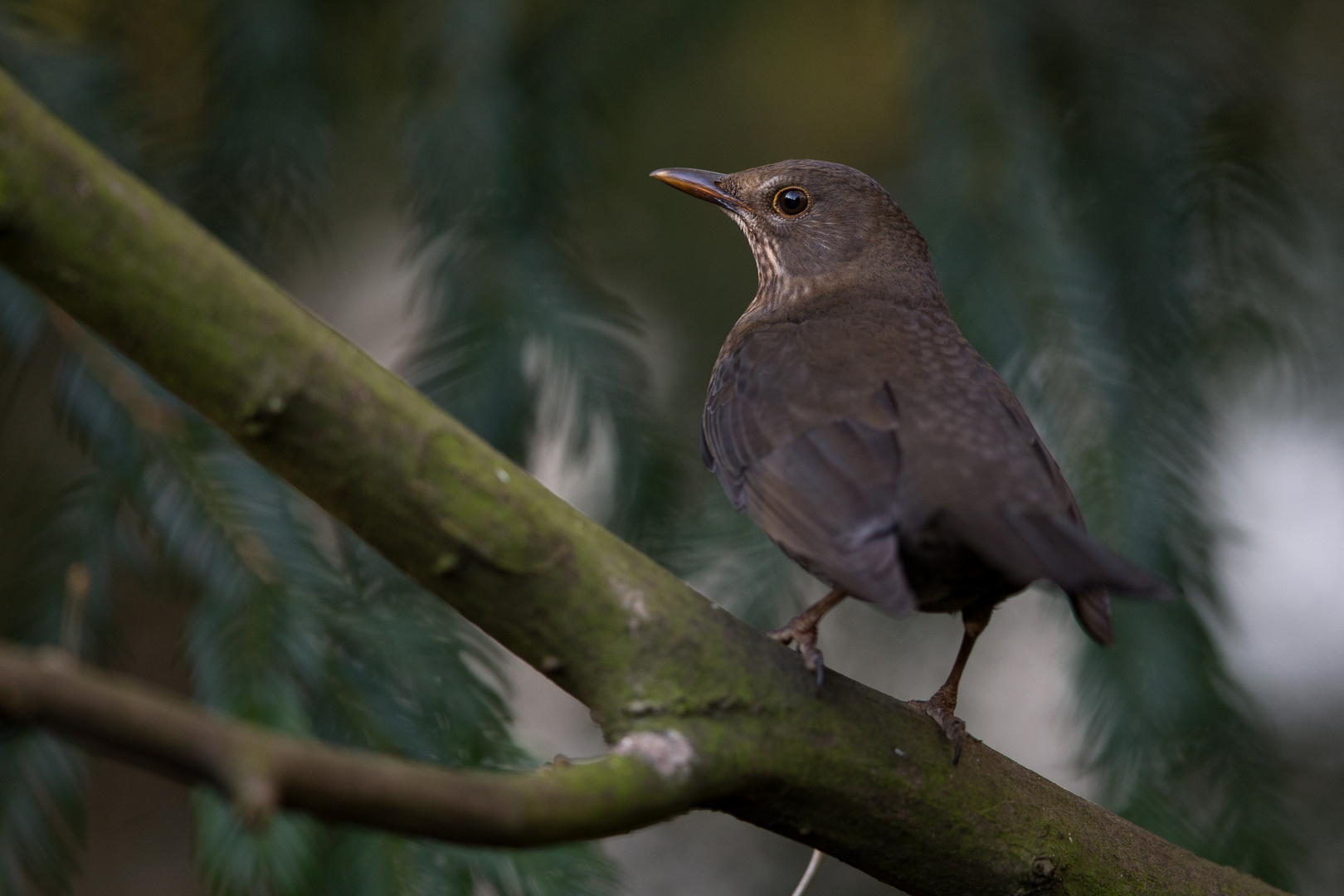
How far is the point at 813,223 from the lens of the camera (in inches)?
114

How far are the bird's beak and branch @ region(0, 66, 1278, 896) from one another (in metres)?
1.64

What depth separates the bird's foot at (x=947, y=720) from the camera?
65.8 inches

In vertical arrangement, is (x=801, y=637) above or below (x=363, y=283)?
below

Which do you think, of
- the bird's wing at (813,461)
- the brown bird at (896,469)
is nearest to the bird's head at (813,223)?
the brown bird at (896,469)

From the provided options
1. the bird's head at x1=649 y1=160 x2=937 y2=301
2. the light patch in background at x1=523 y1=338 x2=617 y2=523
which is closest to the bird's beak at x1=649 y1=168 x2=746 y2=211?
the bird's head at x1=649 y1=160 x2=937 y2=301

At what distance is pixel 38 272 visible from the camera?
4.06ft

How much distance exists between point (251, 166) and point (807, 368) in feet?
4.86

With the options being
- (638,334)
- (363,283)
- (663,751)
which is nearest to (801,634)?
(663,751)

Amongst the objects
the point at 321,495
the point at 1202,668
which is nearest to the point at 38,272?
the point at 321,495

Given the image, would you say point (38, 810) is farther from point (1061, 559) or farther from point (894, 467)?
point (1061, 559)

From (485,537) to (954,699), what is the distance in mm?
1056

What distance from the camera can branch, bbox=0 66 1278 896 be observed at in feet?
4.10

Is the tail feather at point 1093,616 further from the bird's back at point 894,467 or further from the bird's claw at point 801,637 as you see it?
the bird's claw at point 801,637

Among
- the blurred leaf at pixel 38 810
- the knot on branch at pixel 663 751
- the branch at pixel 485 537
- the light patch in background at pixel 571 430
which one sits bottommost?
the blurred leaf at pixel 38 810
